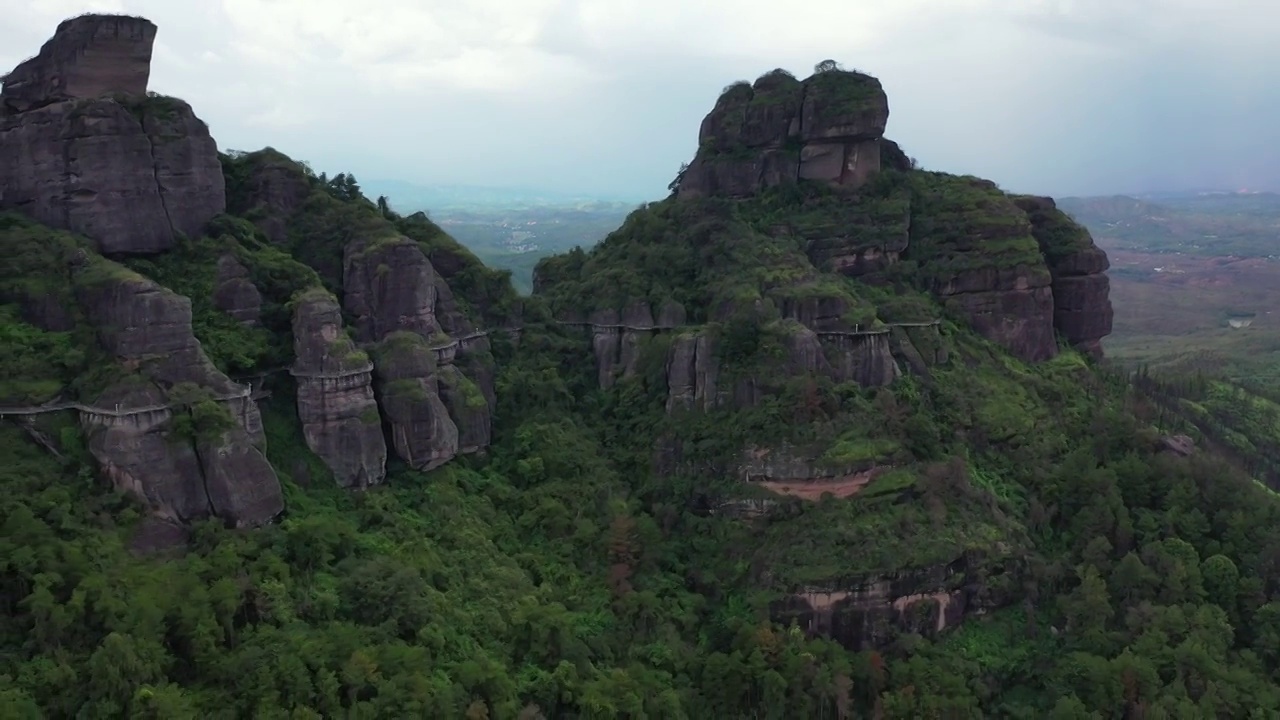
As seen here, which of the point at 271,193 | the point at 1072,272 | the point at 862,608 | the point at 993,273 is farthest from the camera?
the point at 1072,272

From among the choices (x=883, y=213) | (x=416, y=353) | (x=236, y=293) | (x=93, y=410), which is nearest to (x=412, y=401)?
(x=416, y=353)

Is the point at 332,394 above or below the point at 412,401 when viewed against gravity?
above

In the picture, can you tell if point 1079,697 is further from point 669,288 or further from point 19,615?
point 19,615

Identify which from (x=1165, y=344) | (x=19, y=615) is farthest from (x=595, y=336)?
(x=1165, y=344)

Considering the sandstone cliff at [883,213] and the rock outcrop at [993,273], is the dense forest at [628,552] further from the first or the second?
the sandstone cliff at [883,213]

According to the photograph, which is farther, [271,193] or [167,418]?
[271,193]

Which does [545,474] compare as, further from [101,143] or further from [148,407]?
[101,143]
